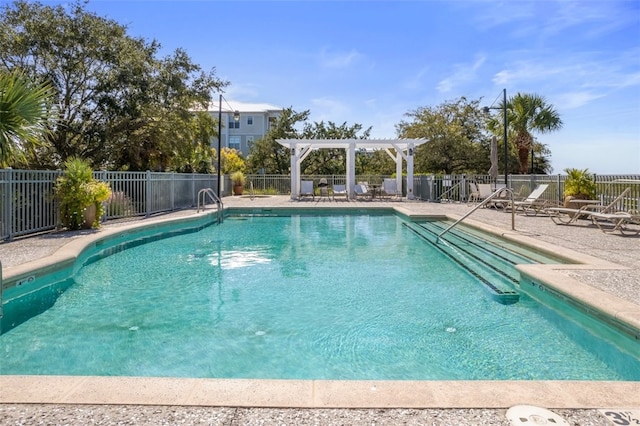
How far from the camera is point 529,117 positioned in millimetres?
22469

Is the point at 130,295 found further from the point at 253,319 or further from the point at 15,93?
the point at 15,93

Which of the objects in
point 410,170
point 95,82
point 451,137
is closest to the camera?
point 95,82

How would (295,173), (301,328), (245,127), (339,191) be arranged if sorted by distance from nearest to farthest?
(301,328), (339,191), (295,173), (245,127)

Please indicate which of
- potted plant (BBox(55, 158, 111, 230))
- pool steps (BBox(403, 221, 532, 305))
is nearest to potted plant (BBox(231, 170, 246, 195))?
potted plant (BBox(55, 158, 111, 230))

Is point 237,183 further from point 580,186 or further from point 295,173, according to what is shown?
point 580,186

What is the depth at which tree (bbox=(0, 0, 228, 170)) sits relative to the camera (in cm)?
1505

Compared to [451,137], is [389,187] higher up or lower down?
lower down

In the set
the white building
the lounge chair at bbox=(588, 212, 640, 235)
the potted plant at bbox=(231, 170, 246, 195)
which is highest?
the white building

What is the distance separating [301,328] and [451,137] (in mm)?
23262

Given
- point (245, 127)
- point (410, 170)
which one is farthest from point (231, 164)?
point (410, 170)

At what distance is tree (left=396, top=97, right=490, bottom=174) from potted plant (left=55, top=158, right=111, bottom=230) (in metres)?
19.9

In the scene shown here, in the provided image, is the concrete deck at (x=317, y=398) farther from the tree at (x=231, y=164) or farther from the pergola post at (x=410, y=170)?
the tree at (x=231, y=164)

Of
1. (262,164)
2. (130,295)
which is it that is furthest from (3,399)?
(262,164)

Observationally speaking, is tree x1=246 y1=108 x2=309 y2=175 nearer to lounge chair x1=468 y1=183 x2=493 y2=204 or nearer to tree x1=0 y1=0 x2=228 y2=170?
tree x1=0 y1=0 x2=228 y2=170
